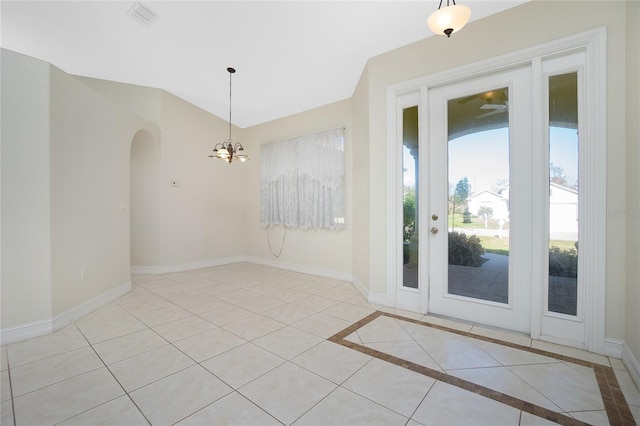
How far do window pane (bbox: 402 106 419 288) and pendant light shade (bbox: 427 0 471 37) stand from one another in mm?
1368

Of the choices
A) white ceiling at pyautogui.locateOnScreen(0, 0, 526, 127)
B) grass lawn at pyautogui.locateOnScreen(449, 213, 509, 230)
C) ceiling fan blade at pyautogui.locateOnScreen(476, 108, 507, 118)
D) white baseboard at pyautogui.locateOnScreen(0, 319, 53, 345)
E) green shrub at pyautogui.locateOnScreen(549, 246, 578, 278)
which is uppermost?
white ceiling at pyautogui.locateOnScreen(0, 0, 526, 127)

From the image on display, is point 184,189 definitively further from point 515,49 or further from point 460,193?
point 515,49

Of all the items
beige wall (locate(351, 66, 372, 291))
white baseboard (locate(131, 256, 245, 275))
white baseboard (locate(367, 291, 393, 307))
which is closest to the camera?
white baseboard (locate(367, 291, 393, 307))

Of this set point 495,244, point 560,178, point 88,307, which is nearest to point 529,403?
point 495,244

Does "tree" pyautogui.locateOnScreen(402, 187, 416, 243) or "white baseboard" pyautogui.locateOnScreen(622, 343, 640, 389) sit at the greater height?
"tree" pyautogui.locateOnScreen(402, 187, 416, 243)

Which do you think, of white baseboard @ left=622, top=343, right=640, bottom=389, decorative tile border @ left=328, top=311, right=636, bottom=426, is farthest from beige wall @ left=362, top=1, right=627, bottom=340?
decorative tile border @ left=328, top=311, right=636, bottom=426

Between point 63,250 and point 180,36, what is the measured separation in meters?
2.82

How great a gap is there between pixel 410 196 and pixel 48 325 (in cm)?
389

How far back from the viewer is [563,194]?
2.34 metres

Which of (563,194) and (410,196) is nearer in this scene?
(563,194)

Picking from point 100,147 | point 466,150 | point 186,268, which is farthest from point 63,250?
point 466,150

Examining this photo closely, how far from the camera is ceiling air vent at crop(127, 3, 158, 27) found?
9.84 ft

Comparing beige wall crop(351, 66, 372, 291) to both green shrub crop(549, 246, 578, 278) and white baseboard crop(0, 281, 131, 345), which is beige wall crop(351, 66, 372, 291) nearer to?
green shrub crop(549, 246, 578, 278)

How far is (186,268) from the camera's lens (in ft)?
17.1
